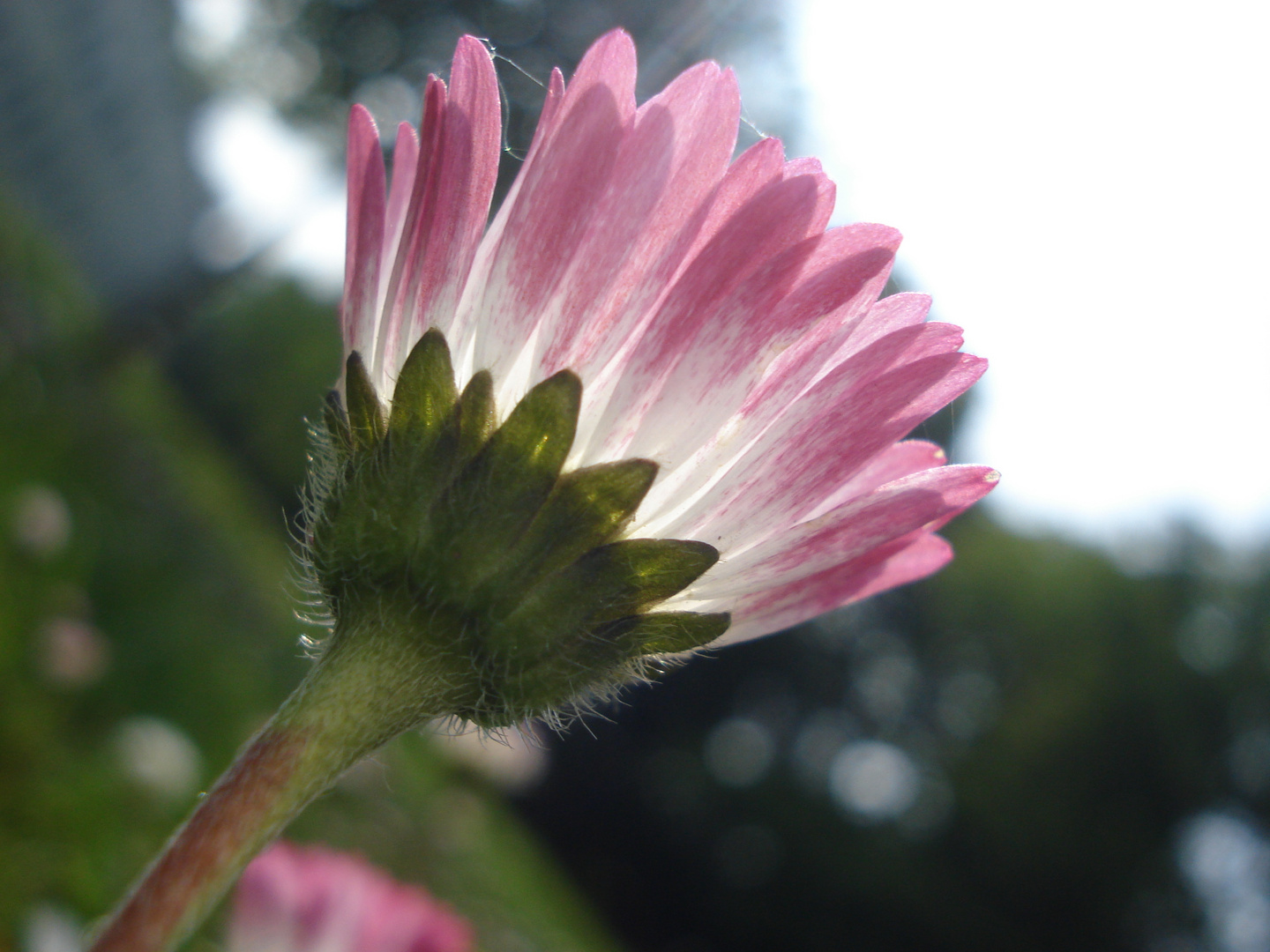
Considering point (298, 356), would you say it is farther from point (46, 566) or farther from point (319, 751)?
point (319, 751)

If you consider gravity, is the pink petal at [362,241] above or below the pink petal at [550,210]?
below

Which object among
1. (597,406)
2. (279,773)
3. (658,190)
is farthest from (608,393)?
(279,773)

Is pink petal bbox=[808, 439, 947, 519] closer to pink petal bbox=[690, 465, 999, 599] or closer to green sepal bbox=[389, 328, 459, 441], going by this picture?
pink petal bbox=[690, 465, 999, 599]

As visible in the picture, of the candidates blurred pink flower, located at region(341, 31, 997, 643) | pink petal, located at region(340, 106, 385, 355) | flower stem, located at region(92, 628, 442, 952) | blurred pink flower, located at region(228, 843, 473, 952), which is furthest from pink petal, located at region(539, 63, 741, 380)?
blurred pink flower, located at region(228, 843, 473, 952)

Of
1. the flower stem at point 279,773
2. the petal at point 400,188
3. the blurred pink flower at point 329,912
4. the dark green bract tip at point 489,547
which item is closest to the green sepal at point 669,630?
the dark green bract tip at point 489,547

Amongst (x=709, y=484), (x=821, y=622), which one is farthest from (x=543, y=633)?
(x=821, y=622)

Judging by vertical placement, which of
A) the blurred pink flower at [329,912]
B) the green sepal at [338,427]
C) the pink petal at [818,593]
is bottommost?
the blurred pink flower at [329,912]

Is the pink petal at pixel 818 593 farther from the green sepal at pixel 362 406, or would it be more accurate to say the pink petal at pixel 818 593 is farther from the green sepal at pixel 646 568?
the green sepal at pixel 362 406
